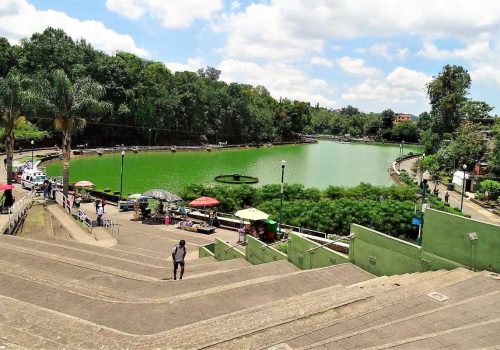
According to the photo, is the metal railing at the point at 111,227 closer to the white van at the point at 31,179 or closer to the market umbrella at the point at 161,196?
the market umbrella at the point at 161,196

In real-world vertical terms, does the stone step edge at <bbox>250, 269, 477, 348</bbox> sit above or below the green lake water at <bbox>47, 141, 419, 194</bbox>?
above

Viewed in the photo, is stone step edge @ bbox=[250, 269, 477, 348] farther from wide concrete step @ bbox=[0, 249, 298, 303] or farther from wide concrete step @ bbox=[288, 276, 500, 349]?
wide concrete step @ bbox=[0, 249, 298, 303]

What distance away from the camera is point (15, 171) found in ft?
125

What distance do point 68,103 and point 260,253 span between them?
16525 mm

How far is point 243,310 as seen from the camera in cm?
827

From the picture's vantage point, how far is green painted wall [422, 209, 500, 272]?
30.0 ft

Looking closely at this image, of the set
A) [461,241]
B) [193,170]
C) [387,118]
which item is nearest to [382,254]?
[461,241]

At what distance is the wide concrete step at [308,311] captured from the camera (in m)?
6.75

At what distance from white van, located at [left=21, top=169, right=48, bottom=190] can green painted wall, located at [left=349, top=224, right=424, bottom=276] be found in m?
26.3

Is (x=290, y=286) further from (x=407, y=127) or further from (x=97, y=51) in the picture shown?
(x=407, y=127)

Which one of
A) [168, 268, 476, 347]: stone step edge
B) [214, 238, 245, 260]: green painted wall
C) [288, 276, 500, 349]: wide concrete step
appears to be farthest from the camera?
[214, 238, 245, 260]: green painted wall

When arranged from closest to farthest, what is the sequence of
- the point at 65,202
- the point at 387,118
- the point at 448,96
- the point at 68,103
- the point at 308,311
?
1. the point at 308,311
2. the point at 65,202
3. the point at 68,103
4. the point at 448,96
5. the point at 387,118

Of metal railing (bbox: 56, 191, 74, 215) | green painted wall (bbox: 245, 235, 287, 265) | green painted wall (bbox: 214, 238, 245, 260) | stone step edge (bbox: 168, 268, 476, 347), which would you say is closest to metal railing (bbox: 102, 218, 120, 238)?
metal railing (bbox: 56, 191, 74, 215)

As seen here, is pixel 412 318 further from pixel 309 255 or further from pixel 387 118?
pixel 387 118
